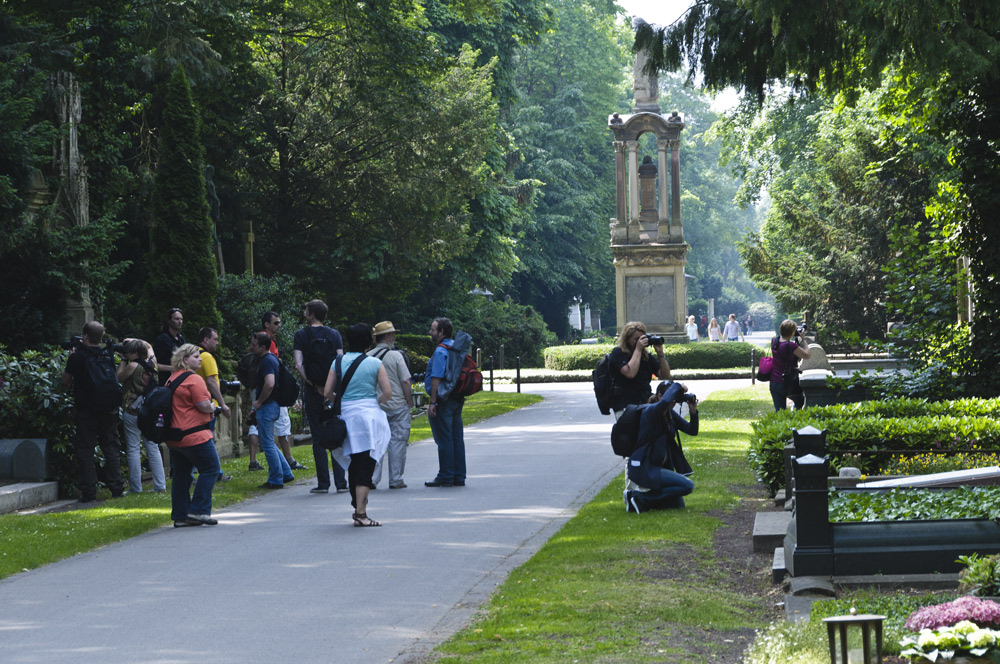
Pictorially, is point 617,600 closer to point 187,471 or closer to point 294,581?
point 294,581

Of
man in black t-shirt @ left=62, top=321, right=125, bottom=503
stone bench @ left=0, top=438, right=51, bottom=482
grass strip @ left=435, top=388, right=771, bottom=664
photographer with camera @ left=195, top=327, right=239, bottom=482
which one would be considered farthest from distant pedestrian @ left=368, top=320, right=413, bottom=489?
stone bench @ left=0, top=438, right=51, bottom=482

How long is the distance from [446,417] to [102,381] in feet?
12.5

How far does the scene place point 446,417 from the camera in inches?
558

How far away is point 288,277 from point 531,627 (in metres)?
23.2

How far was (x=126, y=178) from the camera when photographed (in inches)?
923

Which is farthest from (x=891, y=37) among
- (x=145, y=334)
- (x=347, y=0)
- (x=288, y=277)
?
(x=288, y=277)

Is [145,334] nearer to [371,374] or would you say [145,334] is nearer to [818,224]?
[371,374]

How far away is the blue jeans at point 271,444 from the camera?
14.4m

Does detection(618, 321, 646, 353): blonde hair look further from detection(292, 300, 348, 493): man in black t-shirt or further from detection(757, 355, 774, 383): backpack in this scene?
detection(757, 355, 774, 383): backpack

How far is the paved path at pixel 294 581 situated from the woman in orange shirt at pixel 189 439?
0.28 meters

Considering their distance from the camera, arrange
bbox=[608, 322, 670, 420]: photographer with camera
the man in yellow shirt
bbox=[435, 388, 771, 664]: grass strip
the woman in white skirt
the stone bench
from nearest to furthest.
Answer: bbox=[435, 388, 771, 664]: grass strip < the woman in white skirt < bbox=[608, 322, 670, 420]: photographer with camera < the stone bench < the man in yellow shirt

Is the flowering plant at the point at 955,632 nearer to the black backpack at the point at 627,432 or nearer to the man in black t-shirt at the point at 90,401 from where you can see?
the black backpack at the point at 627,432

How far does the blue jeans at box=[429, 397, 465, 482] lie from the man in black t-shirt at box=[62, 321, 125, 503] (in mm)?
3597

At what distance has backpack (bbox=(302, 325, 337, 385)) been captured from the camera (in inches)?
538
